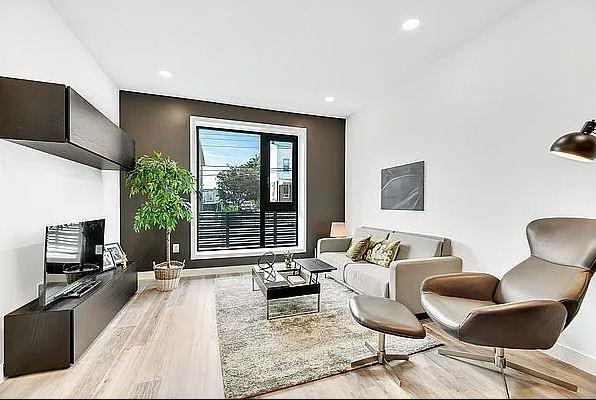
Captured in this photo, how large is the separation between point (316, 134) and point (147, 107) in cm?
286

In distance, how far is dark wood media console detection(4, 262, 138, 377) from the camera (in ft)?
6.25

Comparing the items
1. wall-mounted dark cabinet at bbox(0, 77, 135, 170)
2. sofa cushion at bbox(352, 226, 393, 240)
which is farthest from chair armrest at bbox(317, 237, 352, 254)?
wall-mounted dark cabinet at bbox(0, 77, 135, 170)

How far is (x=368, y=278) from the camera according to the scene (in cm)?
330

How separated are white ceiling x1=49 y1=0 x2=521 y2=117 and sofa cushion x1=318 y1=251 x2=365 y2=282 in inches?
97.4

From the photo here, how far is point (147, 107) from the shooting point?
14.7 feet

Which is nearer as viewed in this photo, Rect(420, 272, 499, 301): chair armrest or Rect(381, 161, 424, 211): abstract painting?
Rect(420, 272, 499, 301): chair armrest

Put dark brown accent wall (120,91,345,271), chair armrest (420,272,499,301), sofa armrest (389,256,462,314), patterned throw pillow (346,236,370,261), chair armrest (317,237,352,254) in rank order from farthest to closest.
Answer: chair armrest (317,237,352,254) → dark brown accent wall (120,91,345,271) → patterned throw pillow (346,236,370,261) → sofa armrest (389,256,462,314) → chair armrest (420,272,499,301)

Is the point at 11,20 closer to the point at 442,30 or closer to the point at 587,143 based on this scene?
the point at 442,30

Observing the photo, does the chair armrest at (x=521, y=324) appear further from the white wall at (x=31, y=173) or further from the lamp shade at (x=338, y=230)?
the lamp shade at (x=338, y=230)

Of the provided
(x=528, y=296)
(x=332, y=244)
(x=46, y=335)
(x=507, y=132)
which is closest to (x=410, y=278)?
(x=528, y=296)

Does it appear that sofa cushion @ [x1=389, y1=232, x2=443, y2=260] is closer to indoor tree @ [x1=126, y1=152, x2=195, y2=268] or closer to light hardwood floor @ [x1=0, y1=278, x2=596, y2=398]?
light hardwood floor @ [x1=0, y1=278, x2=596, y2=398]

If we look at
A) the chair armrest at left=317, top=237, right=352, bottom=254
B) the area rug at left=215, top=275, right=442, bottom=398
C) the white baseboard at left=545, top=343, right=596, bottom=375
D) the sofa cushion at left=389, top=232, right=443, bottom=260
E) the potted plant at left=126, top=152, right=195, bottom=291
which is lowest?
the area rug at left=215, top=275, right=442, bottom=398

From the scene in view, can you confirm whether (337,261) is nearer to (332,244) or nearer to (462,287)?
(332,244)

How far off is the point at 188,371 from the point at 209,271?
4336mm
